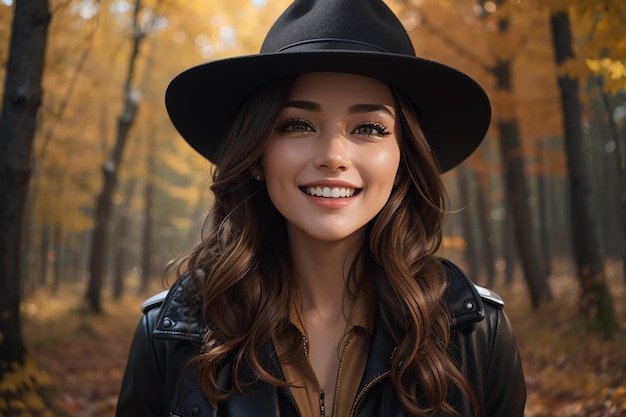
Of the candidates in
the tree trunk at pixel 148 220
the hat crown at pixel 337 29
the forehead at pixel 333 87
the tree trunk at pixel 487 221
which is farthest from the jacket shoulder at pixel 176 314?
the tree trunk at pixel 148 220

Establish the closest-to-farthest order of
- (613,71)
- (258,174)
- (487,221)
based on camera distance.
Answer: (258,174), (613,71), (487,221)

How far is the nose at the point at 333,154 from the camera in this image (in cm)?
209

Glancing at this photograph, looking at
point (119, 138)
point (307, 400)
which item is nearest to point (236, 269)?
point (307, 400)

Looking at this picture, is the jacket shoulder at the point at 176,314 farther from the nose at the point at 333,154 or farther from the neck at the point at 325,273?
the nose at the point at 333,154

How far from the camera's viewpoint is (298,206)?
214 centimetres

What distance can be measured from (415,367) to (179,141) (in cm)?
1439

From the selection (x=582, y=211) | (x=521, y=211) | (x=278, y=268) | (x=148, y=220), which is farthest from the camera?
(x=148, y=220)

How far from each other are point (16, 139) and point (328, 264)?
3.31m

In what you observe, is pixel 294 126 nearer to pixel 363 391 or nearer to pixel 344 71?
pixel 344 71

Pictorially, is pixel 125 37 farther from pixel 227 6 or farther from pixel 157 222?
pixel 157 222

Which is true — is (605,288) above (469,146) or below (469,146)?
below

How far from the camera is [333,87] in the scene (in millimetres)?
2141

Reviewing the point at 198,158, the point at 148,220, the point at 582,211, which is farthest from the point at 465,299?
the point at 148,220

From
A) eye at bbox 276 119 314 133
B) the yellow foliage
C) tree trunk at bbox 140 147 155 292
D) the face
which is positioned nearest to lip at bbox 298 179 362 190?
the face
